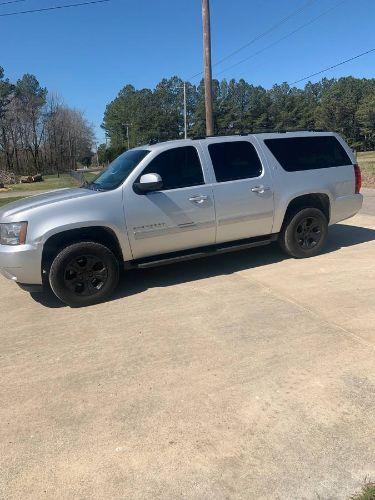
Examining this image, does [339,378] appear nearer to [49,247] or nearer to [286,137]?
[49,247]

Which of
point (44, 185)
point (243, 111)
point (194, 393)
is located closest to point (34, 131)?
point (44, 185)

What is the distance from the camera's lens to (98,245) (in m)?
5.06

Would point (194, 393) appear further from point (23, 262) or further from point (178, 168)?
point (178, 168)

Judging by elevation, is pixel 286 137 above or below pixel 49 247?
above

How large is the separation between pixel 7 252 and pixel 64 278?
0.66m

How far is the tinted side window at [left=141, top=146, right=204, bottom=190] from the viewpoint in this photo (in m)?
5.47

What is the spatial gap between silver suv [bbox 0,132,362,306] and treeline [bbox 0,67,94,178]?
5521cm

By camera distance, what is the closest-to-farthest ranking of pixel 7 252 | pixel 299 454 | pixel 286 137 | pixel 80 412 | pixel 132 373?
1. pixel 299 454
2. pixel 80 412
3. pixel 132 373
4. pixel 7 252
5. pixel 286 137

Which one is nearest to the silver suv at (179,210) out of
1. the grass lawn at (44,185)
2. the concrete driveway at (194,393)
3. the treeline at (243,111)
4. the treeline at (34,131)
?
the concrete driveway at (194,393)

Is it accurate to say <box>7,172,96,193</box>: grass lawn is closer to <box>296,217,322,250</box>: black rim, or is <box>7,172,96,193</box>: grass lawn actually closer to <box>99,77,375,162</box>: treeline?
<box>296,217,322,250</box>: black rim

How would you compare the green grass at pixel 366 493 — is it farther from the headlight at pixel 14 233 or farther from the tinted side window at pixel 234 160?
the tinted side window at pixel 234 160

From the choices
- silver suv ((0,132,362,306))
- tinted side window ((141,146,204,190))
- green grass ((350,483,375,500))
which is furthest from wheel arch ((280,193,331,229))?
green grass ((350,483,375,500))

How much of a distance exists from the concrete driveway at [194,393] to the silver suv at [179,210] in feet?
1.69

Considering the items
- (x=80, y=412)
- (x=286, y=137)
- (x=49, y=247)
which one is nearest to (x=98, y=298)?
(x=49, y=247)
